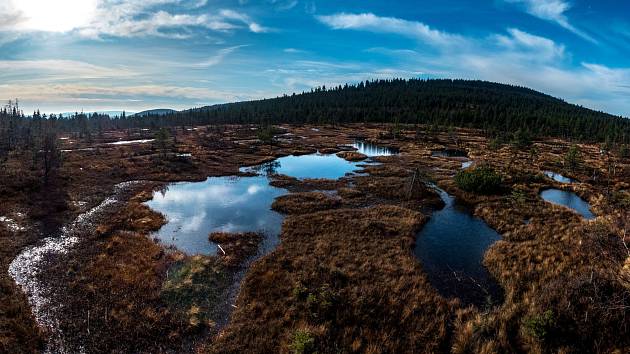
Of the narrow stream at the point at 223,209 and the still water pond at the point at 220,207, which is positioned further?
the still water pond at the point at 220,207

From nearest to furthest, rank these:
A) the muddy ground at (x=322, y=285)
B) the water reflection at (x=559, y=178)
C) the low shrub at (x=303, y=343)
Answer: the low shrub at (x=303, y=343) < the muddy ground at (x=322, y=285) < the water reflection at (x=559, y=178)

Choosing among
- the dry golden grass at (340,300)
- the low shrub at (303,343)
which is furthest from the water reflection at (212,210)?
the low shrub at (303,343)

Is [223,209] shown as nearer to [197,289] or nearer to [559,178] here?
[197,289]

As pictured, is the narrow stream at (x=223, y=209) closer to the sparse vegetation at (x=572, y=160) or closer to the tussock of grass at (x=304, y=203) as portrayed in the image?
the tussock of grass at (x=304, y=203)

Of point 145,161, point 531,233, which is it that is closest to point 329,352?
point 531,233

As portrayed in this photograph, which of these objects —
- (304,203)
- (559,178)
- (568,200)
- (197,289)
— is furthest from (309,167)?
A: (197,289)

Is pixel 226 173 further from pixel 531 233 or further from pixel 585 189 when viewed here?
pixel 585 189

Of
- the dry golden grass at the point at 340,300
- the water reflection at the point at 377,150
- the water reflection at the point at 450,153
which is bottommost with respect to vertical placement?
the dry golden grass at the point at 340,300

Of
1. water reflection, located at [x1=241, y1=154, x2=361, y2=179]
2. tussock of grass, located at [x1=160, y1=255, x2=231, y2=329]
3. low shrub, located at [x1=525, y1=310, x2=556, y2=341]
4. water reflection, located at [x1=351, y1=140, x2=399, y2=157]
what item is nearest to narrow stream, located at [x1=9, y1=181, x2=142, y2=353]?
tussock of grass, located at [x1=160, y1=255, x2=231, y2=329]
